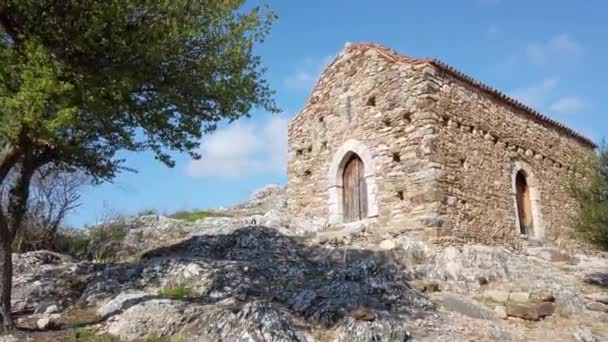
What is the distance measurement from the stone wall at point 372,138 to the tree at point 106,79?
489 centimetres

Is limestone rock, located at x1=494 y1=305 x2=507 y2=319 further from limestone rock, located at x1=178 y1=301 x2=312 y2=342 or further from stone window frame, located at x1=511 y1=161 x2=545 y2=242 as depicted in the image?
stone window frame, located at x1=511 y1=161 x2=545 y2=242

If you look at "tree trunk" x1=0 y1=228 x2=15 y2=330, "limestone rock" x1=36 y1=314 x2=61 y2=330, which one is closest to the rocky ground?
"limestone rock" x1=36 y1=314 x2=61 y2=330

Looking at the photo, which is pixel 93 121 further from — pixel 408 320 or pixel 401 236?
pixel 401 236

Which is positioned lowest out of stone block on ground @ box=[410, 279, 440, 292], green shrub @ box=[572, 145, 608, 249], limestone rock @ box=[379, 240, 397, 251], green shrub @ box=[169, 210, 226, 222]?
stone block on ground @ box=[410, 279, 440, 292]

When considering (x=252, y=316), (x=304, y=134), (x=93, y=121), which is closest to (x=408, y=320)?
(x=252, y=316)

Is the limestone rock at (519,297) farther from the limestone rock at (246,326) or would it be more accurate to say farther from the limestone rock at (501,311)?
the limestone rock at (246,326)

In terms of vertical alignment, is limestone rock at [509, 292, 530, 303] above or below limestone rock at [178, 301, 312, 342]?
above

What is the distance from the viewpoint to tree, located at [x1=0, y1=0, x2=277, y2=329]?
6.78 metres

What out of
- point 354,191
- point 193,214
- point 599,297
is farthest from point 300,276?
point 193,214

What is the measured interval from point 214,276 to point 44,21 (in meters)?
5.30

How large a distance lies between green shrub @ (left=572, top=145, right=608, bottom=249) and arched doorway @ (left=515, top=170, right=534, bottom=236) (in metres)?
3.03

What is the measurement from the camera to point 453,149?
42.3 feet

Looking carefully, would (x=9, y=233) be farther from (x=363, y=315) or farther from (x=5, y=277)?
(x=363, y=315)

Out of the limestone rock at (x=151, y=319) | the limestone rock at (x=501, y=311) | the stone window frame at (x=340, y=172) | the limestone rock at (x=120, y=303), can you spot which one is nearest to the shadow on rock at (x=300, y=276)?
the limestone rock at (x=151, y=319)
